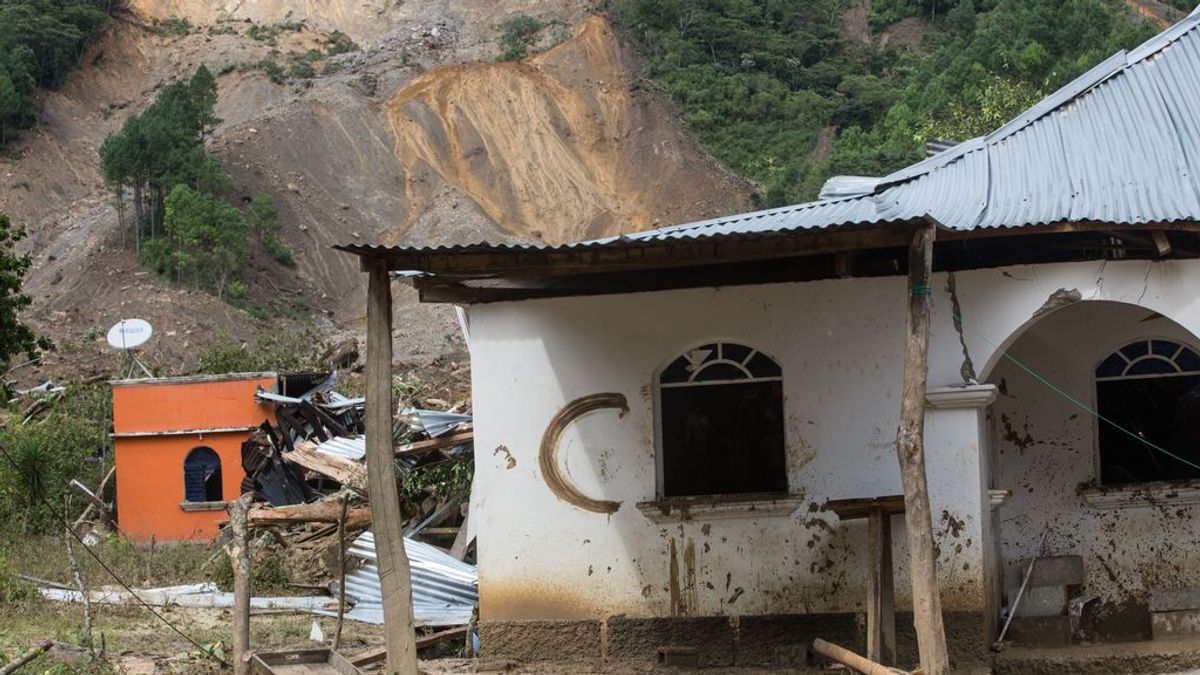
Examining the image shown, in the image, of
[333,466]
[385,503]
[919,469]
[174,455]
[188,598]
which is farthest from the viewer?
[174,455]

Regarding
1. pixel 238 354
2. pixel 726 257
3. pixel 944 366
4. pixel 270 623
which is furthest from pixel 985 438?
pixel 238 354

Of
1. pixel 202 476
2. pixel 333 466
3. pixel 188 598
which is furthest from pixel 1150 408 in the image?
pixel 202 476

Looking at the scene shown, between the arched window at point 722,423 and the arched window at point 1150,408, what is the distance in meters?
2.87

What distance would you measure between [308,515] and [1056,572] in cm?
698

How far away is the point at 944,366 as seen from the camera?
1127 centimetres

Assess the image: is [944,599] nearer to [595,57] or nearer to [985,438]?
[985,438]

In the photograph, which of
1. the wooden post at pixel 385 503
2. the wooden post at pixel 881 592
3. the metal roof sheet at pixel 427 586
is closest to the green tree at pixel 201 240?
the metal roof sheet at pixel 427 586

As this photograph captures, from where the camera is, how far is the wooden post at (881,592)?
1055cm

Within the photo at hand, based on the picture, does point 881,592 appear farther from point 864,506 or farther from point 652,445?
point 652,445

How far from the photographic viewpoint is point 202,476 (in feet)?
79.3

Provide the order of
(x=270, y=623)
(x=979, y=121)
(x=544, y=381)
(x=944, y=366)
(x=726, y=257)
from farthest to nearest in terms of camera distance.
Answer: (x=979, y=121) < (x=270, y=623) < (x=544, y=381) < (x=944, y=366) < (x=726, y=257)

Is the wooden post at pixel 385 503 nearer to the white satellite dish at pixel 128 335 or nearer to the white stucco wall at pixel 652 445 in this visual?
the white stucco wall at pixel 652 445

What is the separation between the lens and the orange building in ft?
78.0

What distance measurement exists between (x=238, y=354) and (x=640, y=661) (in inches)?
797
